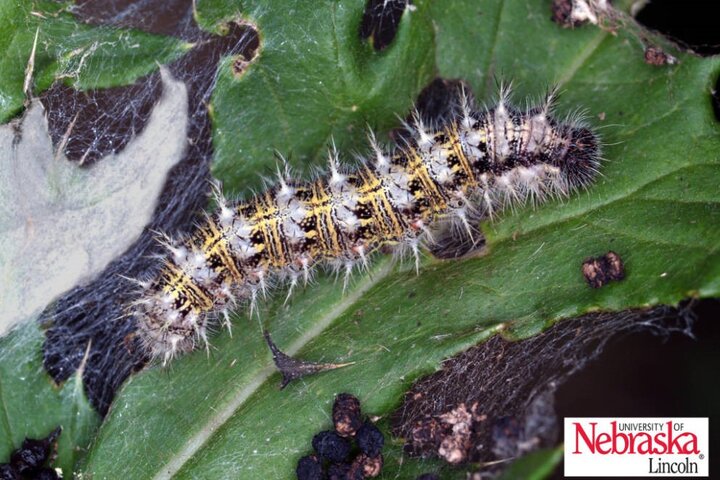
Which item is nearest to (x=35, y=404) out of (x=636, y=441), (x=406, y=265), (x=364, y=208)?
(x=364, y=208)

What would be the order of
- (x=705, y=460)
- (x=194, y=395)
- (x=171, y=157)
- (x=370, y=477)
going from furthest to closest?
(x=705, y=460) < (x=171, y=157) < (x=194, y=395) < (x=370, y=477)

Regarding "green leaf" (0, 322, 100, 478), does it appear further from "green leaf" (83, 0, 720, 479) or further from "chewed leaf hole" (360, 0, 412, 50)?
"chewed leaf hole" (360, 0, 412, 50)

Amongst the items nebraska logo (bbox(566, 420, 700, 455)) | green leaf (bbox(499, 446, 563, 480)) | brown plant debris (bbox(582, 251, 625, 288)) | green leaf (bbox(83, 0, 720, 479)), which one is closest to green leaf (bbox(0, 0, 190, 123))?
green leaf (bbox(83, 0, 720, 479))

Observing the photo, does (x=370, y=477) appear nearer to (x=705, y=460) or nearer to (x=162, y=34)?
(x=705, y=460)

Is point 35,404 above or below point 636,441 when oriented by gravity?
above

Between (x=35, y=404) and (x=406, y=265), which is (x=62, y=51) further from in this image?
(x=406, y=265)

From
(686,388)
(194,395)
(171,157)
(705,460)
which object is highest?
(171,157)

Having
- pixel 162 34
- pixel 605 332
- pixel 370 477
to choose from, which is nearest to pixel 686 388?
pixel 605 332

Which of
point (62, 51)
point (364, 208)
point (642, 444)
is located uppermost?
point (62, 51)
